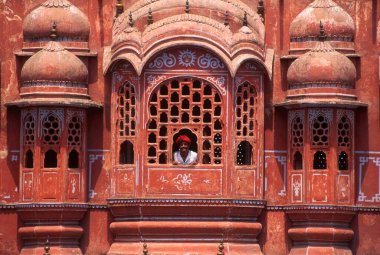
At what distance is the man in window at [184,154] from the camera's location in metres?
35.6

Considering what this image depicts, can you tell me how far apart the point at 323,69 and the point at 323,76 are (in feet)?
0.46

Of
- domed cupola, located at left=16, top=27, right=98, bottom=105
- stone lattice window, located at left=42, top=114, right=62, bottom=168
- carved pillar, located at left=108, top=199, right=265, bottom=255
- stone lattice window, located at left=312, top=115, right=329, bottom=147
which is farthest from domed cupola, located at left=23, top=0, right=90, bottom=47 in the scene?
stone lattice window, located at left=312, top=115, right=329, bottom=147

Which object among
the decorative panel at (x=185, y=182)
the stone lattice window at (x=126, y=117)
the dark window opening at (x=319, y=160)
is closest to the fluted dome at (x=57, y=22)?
the stone lattice window at (x=126, y=117)

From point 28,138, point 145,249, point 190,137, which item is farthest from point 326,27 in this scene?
point 28,138

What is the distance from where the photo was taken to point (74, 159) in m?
36.1

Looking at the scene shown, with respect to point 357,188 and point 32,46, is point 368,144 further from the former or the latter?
point 32,46

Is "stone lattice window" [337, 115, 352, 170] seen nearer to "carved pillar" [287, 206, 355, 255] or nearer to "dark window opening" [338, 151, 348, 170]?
"dark window opening" [338, 151, 348, 170]

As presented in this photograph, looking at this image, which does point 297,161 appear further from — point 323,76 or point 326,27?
point 326,27

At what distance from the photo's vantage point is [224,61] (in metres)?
35.6

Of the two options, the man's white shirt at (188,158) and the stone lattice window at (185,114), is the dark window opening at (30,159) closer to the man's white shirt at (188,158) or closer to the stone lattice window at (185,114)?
the stone lattice window at (185,114)

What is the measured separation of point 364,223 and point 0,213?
7.29 meters

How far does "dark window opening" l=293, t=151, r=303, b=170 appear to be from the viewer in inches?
1417

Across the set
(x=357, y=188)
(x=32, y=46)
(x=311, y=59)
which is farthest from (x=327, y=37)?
(x=32, y=46)

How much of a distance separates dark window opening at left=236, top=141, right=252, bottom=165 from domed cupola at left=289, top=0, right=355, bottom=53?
7.07 feet
